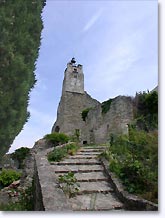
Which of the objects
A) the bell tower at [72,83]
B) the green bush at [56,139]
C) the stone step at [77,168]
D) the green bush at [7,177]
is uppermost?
the bell tower at [72,83]

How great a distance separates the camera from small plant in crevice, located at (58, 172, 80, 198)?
9.14 ft

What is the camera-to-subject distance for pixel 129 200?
2627mm

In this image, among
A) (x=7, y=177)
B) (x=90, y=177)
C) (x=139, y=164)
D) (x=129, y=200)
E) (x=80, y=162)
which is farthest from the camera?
(x=7, y=177)

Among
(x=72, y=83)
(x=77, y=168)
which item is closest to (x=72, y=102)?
(x=72, y=83)

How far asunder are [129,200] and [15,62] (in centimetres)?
158

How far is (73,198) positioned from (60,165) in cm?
115

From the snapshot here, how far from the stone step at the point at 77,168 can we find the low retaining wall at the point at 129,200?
370 mm

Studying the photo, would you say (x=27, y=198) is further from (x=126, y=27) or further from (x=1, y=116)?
(x=126, y=27)

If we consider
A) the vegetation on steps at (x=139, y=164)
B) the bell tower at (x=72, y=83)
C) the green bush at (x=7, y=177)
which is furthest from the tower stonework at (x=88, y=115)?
the green bush at (x=7, y=177)

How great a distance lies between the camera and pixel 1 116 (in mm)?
2428

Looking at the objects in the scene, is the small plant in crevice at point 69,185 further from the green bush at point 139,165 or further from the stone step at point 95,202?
the green bush at point 139,165

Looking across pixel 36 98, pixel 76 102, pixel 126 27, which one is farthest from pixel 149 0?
pixel 76 102

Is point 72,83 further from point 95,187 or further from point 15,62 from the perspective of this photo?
point 15,62

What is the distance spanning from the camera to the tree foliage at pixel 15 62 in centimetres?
247
